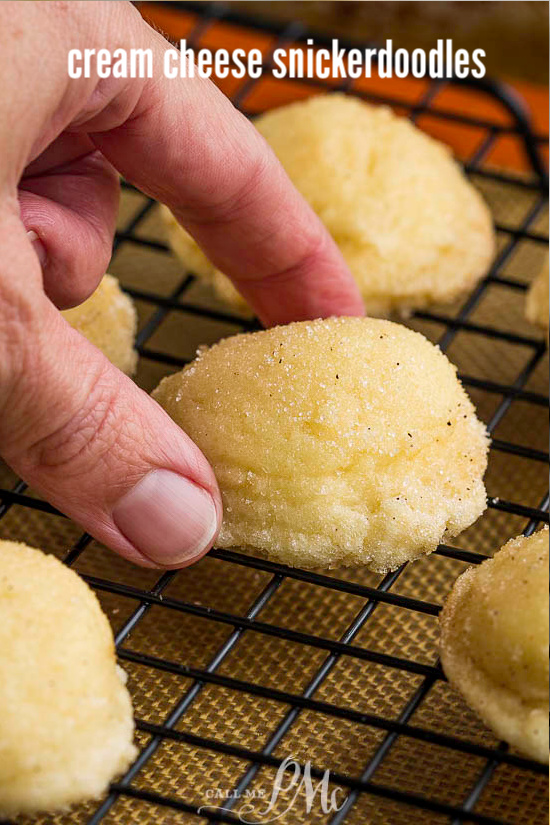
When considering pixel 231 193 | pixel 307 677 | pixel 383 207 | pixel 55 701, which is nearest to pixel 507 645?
pixel 307 677

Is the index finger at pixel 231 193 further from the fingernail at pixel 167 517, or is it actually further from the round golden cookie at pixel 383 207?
the fingernail at pixel 167 517

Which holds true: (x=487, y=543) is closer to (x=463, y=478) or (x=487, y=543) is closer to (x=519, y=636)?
(x=463, y=478)

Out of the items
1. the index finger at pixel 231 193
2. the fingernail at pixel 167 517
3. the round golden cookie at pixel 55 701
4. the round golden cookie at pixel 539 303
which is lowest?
the round golden cookie at pixel 55 701

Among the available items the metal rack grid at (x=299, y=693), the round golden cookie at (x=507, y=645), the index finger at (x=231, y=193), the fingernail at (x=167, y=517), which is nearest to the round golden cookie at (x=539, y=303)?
the metal rack grid at (x=299, y=693)

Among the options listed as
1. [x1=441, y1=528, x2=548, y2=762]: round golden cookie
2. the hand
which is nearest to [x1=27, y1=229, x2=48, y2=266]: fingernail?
the hand

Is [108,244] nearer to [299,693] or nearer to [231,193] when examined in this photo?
[231,193]

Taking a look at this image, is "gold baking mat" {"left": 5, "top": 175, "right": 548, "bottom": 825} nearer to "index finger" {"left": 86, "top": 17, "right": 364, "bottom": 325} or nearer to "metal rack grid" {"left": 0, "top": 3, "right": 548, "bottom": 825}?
"metal rack grid" {"left": 0, "top": 3, "right": 548, "bottom": 825}

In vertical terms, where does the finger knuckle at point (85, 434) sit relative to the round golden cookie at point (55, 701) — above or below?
above
